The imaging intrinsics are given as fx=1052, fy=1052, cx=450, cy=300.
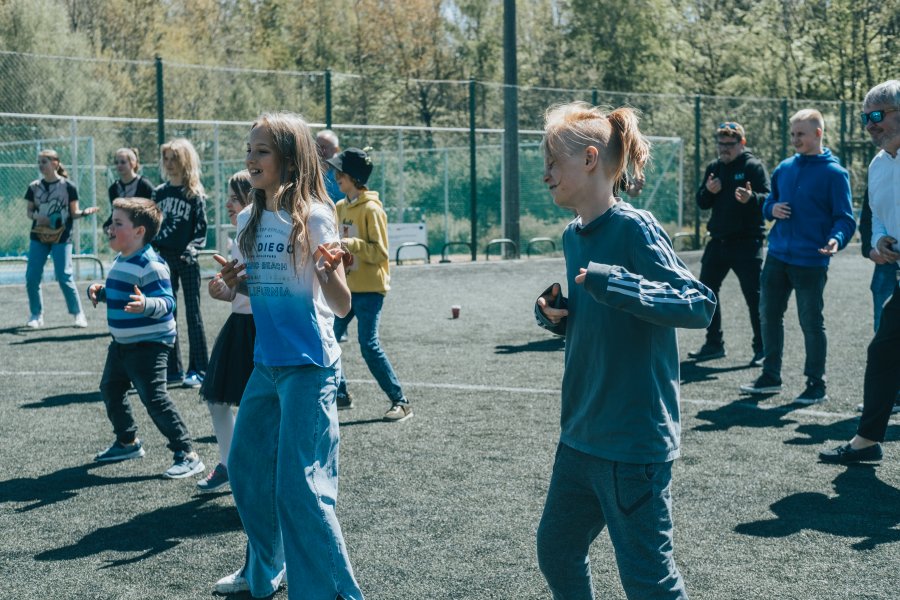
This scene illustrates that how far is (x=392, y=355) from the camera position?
1005cm

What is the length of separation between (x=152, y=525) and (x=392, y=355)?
16.8 feet

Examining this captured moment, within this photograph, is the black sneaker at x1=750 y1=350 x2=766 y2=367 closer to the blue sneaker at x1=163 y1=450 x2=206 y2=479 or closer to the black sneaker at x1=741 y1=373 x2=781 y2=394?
the black sneaker at x1=741 y1=373 x2=781 y2=394

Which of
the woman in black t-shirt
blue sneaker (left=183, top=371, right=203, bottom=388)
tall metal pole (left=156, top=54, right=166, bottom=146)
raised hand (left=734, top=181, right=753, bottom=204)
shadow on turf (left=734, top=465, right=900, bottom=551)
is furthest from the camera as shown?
tall metal pole (left=156, top=54, right=166, bottom=146)

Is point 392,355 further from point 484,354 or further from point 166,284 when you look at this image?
point 166,284

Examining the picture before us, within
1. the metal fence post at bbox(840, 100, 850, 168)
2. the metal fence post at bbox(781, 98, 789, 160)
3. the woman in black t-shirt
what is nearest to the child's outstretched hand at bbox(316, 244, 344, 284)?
the woman in black t-shirt

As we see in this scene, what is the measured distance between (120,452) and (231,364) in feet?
5.43

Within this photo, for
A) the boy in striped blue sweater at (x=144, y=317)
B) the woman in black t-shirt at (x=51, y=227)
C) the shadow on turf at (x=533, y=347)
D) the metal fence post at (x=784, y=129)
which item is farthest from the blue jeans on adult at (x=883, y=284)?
the metal fence post at (x=784, y=129)

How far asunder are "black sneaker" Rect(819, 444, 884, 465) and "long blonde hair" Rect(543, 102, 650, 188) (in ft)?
11.7

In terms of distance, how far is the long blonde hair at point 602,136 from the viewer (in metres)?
3.03

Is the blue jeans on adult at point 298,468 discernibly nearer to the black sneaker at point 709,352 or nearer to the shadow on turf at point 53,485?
the shadow on turf at point 53,485

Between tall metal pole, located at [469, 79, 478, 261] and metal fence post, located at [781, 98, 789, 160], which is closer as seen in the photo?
tall metal pole, located at [469, 79, 478, 261]

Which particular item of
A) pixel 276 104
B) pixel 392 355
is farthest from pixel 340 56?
pixel 392 355

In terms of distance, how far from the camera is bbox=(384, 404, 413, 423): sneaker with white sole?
23.6 ft

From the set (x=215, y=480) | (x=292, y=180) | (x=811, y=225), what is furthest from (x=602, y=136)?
(x=811, y=225)
